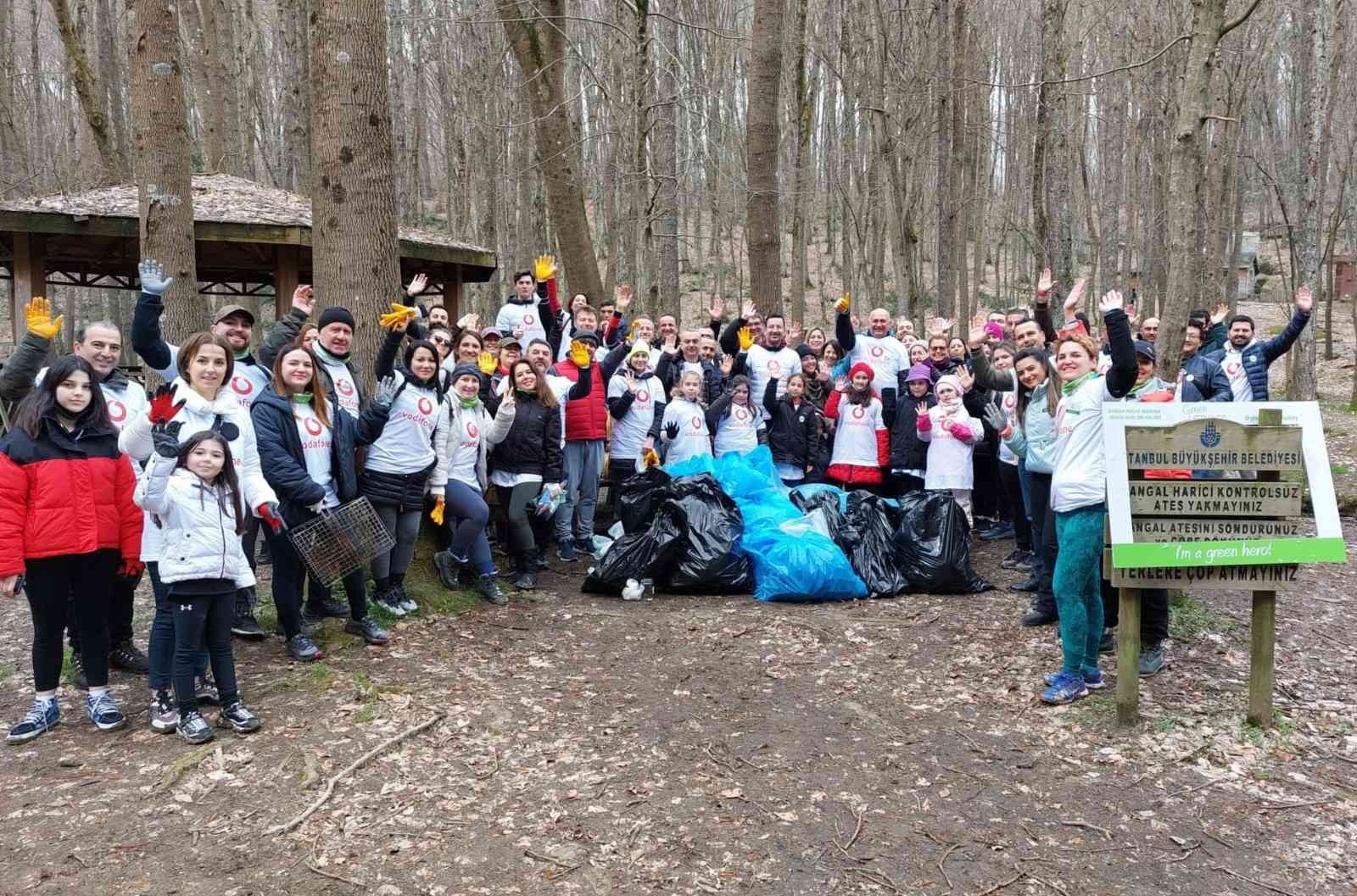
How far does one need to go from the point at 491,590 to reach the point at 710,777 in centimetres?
256

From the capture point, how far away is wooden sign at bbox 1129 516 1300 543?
3.93 meters

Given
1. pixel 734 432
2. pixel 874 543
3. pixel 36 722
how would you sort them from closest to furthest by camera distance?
pixel 36 722 → pixel 874 543 → pixel 734 432

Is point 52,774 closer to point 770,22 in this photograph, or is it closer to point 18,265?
point 770,22

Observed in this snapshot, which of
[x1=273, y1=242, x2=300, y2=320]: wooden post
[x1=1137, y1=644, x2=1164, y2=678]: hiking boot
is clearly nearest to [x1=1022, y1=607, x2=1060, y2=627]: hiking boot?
[x1=1137, y1=644, x2=1164, y2=678]: hiking boot

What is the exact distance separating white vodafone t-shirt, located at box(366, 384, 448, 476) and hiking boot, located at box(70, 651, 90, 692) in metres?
1.63

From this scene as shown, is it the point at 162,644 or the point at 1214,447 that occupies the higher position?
the point at 1214,447

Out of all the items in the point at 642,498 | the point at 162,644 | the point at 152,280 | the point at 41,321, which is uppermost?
the point at 152,280

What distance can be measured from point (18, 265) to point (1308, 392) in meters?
14.7

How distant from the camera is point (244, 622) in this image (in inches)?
193

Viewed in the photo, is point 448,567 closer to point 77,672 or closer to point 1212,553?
point 77,672

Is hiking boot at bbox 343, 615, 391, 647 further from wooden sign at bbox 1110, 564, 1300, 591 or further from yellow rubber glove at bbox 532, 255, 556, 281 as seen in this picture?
yellow rubber glove at bbox 532, 255, 556, 281

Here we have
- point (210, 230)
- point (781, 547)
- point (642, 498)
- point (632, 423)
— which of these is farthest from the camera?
point (210, 230)

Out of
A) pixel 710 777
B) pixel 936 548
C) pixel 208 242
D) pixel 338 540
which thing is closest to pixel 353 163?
pixel 338 540

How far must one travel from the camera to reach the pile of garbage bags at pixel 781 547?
6020 mm
